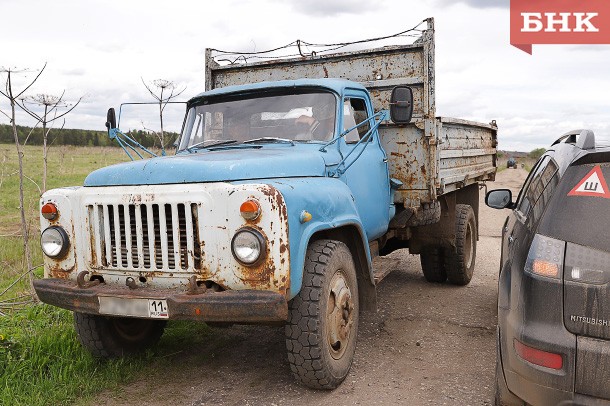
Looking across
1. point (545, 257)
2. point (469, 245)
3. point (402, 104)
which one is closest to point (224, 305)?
point (545, 257)

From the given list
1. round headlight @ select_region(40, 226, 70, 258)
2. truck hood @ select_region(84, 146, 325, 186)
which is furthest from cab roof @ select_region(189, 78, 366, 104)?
round headlight @ select_region(40, 226, 70, 258)

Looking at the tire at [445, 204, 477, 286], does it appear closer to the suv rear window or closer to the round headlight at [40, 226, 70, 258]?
the suv rear window

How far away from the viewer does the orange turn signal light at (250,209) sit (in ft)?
10.7

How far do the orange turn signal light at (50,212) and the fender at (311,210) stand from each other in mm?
1518

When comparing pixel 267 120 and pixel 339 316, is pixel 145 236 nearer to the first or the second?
pixel 339 316

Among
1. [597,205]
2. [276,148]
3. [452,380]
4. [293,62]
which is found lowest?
[452,380]

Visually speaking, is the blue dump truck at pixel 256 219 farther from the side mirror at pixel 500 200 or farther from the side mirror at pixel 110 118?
the side mirror at pixel 500 200

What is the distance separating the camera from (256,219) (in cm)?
328

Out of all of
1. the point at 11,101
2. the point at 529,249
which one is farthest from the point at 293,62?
the point at 529,249

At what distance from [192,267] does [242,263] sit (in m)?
0.34

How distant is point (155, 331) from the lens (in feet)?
15.6

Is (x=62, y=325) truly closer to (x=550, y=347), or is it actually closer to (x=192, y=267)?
(x=192, y=267)

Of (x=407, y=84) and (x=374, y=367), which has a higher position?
(x=407, y=84)

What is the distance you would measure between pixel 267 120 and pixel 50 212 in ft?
6.12
